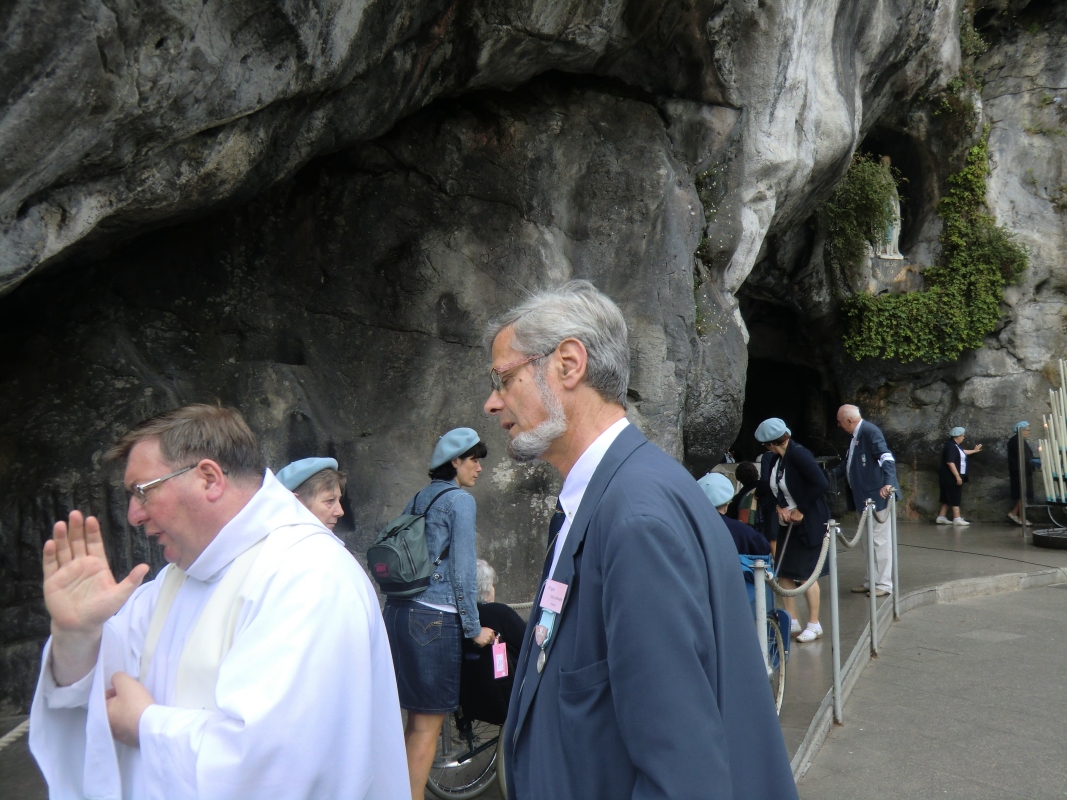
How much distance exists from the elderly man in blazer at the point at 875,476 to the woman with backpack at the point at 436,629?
209 inches

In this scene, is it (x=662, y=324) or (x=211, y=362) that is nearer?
(x=211, y=362)

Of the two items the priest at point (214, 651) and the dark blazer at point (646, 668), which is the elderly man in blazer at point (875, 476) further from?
the priest at point (214, 651)

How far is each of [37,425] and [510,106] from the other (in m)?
4.68

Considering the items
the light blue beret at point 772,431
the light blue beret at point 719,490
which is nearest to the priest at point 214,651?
the light blue beret at point 719,490

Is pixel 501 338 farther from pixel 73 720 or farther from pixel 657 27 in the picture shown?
pixel 657 27

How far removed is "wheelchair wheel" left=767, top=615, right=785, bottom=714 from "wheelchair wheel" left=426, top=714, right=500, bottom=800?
5.55ft

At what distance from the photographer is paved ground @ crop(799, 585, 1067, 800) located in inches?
174

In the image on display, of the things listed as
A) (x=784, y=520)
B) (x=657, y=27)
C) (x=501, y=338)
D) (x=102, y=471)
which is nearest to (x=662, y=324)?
(x=784, y=520)

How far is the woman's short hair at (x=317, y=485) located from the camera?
3678 mm

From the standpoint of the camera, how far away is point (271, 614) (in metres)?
1.72

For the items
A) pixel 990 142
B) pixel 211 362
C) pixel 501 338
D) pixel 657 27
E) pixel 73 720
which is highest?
pixel 990 142

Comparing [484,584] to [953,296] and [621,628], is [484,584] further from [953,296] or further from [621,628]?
[953,296]

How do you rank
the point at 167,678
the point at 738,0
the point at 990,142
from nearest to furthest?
the point at 167,678
the point at 738,0
the point at 990,142

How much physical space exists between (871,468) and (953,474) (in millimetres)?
7379
